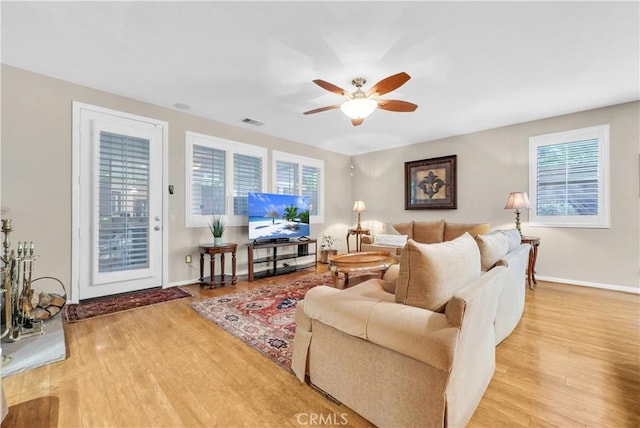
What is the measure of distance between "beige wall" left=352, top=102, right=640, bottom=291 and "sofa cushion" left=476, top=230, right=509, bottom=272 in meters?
2.93

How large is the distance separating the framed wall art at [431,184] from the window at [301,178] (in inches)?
74.7

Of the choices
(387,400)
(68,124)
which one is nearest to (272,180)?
(68,124)

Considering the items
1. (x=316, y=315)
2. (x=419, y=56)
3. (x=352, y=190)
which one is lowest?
(x=316, y=315)

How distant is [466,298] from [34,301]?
3.77m

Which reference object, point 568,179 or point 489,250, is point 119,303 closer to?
point 489,250

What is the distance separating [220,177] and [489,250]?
393 centimetres

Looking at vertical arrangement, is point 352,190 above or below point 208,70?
below

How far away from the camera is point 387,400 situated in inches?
52.4

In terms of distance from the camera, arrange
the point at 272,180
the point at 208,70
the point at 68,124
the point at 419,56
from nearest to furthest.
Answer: the point at 419,56 < the point at 208,70 < the point at 68,124 < the point at 272,180

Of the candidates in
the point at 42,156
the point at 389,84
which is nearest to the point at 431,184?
the point at 389,84

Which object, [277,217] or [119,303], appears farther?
[277,217]

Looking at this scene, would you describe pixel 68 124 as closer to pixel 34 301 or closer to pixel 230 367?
pixel 34 301

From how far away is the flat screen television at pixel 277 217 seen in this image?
15.0ft

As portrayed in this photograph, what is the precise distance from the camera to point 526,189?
179 inches
